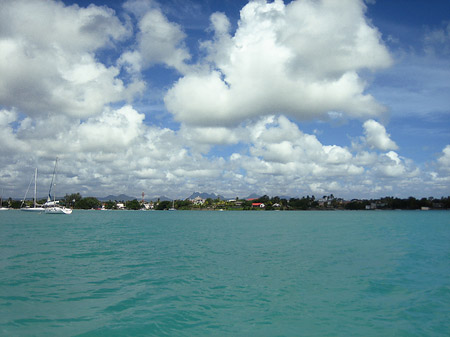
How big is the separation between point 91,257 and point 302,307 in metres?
22.7

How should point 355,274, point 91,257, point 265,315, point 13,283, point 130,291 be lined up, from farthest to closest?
1. point 91,257
2. point 355,274
3. point 13,283
4. point 130,291
5. point 265,315

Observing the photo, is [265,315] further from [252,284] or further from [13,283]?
[13,283]

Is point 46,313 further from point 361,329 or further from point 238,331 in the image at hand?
point 361,329

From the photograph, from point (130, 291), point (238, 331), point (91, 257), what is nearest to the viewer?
point (238, 331)

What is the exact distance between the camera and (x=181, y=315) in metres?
14.8

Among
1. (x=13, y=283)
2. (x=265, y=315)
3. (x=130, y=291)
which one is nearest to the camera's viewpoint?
(x=265, y=315)

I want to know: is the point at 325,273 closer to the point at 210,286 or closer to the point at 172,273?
the point at 210,286

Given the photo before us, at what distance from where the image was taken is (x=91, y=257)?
102ft

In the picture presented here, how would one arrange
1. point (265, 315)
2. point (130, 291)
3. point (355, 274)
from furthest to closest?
point (355, 274)
point (130, 291)
point (265, 315)

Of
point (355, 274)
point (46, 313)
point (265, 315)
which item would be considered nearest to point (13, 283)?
point (46, 313)

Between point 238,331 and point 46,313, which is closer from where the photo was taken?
point 238,331

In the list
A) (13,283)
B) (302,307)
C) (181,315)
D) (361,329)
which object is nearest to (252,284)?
(302,307)

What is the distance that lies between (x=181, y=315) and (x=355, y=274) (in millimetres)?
14113

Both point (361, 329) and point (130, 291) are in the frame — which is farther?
point (130, 291)
